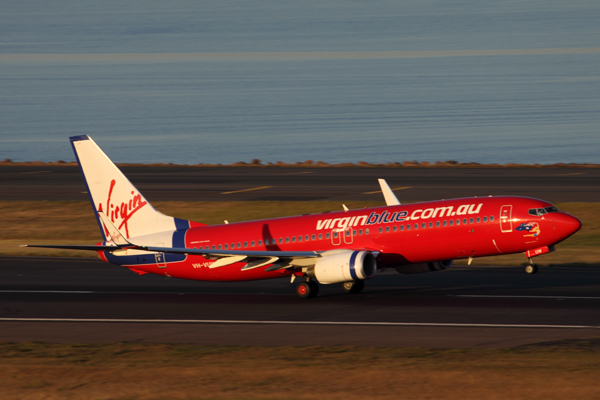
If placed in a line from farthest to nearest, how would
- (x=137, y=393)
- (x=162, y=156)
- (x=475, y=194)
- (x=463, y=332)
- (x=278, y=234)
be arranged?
(x=162, y=156)
(x=475, y=194)
(x=278, y=234)
(x=463, y=332)
(x=137, y=393)

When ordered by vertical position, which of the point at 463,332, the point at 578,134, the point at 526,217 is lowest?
the point at 463,332

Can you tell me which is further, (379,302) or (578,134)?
(578,134)

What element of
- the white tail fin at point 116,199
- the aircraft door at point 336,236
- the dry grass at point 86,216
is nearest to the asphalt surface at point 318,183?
the dry grass at point 86,216

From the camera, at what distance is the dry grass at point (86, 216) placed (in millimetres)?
63281

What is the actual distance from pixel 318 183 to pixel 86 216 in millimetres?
24386

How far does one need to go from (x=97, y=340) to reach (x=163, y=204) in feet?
163

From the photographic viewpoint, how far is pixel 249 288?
44.6 m

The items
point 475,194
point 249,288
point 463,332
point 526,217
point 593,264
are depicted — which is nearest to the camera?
point 463,332

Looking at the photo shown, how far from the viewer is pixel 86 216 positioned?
7744 centimetres

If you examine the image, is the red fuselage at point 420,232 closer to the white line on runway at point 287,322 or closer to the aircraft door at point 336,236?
the aircraft door at point 336,236

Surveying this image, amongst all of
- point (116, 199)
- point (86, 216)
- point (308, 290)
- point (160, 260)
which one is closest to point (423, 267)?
point (308, 290)

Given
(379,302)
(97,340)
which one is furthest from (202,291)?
(97,340)

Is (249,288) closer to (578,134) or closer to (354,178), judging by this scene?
(354,178)

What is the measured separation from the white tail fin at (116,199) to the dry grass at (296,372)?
1628 cm
